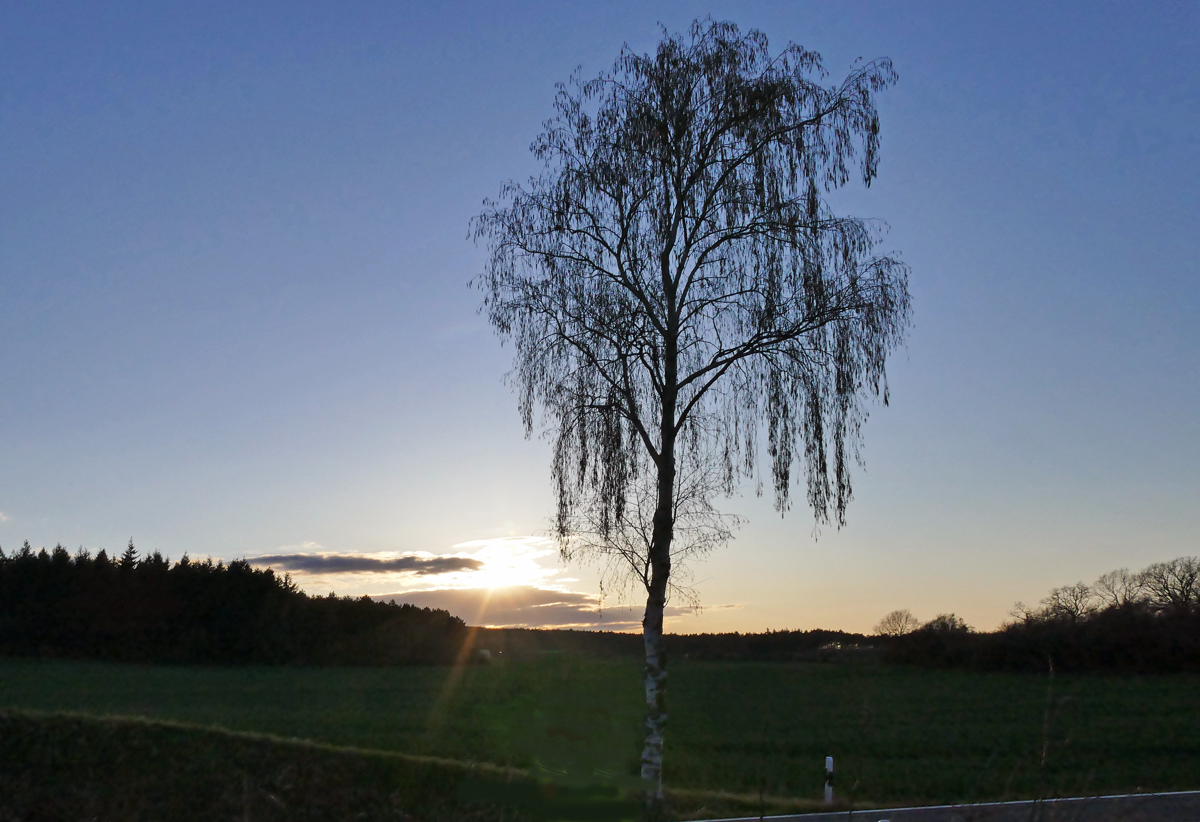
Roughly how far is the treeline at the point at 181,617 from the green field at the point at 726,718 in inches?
174

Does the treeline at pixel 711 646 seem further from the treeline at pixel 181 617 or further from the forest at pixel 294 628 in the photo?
the treeline at pixel 181 617

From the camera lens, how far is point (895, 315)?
43.0ft

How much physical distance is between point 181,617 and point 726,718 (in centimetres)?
3480

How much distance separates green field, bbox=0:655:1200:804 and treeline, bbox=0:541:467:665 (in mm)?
4424

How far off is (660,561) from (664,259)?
4652 mm

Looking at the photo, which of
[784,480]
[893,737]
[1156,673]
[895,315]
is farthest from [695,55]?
[1156,673]

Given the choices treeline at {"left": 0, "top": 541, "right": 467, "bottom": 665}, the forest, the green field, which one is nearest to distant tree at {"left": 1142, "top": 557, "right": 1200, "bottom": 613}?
the forest

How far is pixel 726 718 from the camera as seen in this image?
33812 mm

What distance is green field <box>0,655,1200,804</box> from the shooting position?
2083 centimetres

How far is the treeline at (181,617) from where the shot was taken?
165 feet

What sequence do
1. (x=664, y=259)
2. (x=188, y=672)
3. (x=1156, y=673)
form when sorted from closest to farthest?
(x=664, y=259) < (x=1156, y=673) < (x=188, y=672)

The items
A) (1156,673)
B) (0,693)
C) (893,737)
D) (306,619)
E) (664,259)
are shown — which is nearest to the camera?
(664,259)

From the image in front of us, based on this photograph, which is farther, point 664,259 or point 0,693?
point 0,693

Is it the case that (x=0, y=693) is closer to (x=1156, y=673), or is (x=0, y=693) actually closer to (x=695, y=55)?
(x=695, y=55)
